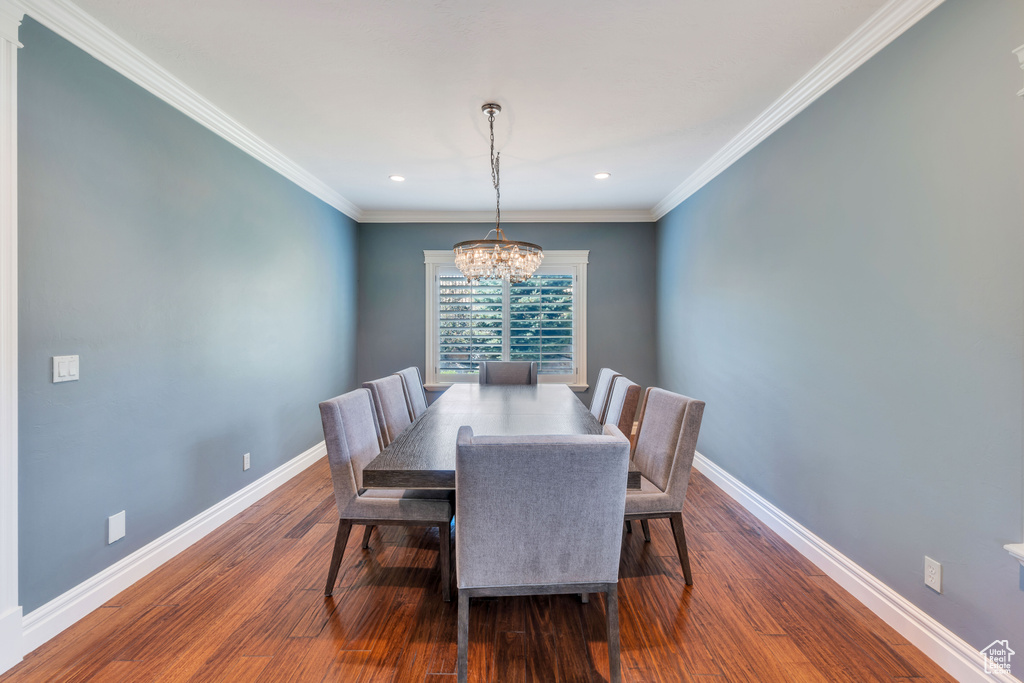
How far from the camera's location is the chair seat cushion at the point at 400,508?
1904 millimetres

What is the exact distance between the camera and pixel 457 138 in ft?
9.56

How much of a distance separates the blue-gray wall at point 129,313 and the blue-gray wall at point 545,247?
1613 millimetres

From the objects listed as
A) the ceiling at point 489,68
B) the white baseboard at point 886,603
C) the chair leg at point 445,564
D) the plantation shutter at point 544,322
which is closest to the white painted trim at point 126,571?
the chair leg at point 445,564

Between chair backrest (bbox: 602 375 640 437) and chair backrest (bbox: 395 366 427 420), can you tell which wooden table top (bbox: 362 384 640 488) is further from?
chair backrest (bbox: 395 366 427 420)

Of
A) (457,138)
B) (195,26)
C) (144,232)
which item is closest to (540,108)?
(457,138)

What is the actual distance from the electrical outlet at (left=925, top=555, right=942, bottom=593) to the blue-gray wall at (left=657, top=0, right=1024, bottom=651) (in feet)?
0.08

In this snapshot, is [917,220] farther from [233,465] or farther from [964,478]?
[233,465]

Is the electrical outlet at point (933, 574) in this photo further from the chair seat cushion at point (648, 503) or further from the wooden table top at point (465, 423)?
the wooden table top at point (465, 423)

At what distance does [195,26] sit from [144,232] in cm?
97

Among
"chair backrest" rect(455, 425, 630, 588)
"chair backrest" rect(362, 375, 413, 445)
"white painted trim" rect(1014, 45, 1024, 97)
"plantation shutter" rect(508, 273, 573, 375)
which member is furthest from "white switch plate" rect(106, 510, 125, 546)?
"white painted trim" rect(1014, 45, 1024, 97)

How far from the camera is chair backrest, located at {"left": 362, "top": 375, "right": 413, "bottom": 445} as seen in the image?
8.39 feet

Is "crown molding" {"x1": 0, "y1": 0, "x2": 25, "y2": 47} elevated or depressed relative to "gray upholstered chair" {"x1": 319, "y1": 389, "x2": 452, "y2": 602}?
elevated

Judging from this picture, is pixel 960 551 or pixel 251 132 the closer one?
pixel 960 551

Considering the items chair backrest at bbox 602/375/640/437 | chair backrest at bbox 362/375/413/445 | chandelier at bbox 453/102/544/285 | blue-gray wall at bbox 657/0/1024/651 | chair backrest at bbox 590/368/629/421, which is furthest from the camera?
chair backrest at bbox 590/368/629/421
